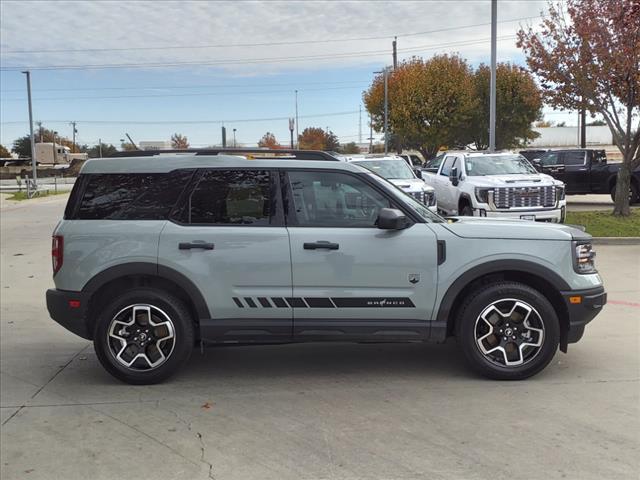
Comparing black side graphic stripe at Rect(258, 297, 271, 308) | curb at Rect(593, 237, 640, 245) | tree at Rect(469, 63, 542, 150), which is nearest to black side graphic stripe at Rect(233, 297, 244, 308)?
black side graphic stripe at Rect(258, 297, 271, 308)

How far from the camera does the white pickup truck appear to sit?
12469mm

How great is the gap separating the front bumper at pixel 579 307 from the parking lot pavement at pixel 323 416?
0.44 meters

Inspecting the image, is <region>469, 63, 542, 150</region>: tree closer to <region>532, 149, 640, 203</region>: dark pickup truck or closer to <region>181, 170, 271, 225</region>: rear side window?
<region>532, 149, 640, 203</region>: dark pickup truck

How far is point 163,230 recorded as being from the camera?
4.82m

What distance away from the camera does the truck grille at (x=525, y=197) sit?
1246 centimetres

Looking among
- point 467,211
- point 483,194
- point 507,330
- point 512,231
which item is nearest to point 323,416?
point 507,330

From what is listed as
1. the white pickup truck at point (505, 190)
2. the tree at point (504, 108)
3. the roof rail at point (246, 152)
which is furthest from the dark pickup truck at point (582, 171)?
the tree at point (504, 108)

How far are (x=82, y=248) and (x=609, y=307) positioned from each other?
234 inches

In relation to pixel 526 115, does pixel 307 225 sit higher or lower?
lower

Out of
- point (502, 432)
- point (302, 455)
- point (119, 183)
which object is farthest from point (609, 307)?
point (119, 183)

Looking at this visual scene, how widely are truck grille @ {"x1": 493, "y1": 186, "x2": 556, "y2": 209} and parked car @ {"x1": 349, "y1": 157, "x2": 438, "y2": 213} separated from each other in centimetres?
142

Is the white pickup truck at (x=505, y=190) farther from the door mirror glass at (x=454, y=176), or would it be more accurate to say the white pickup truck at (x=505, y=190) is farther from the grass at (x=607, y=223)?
the grass at (x=607, y=223)

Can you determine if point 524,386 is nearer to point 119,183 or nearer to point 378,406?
point 378,406

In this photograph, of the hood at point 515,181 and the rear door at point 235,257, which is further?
the hood at point 515,181
